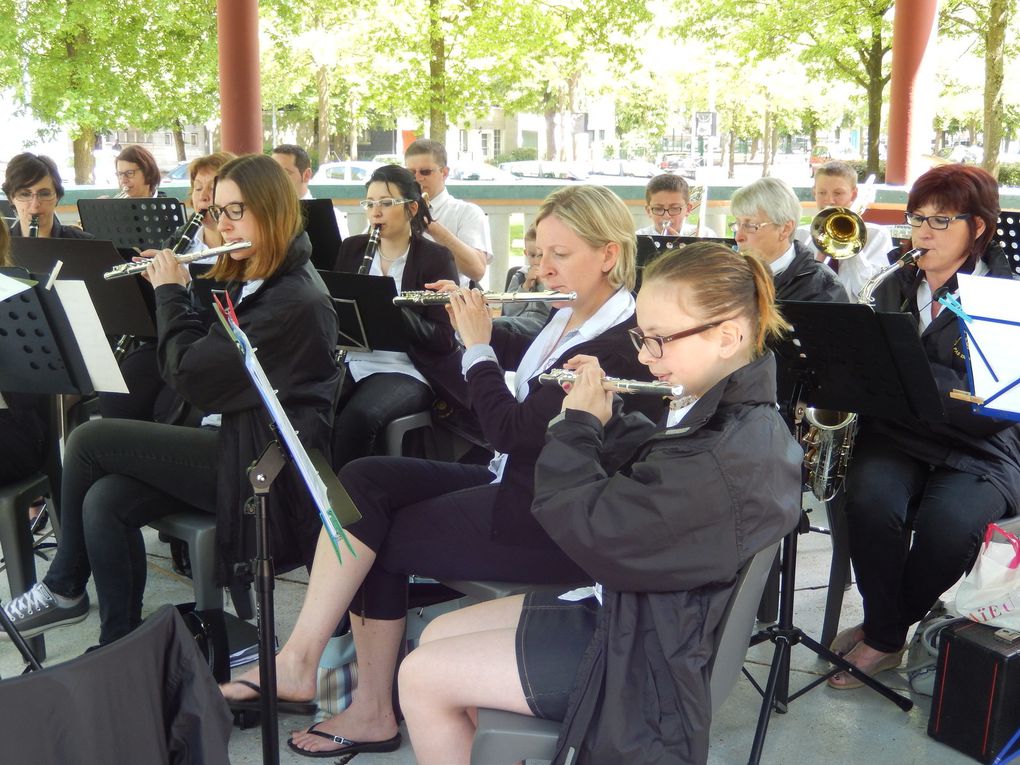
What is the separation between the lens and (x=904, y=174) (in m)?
8.23

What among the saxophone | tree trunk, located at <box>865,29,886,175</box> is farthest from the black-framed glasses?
tree trunk, located at <box>865,29,886,175</box>

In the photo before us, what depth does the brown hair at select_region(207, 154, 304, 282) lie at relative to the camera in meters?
3.07

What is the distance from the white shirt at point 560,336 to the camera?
275cm

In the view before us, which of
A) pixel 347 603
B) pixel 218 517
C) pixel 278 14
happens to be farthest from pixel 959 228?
pixel 278 14

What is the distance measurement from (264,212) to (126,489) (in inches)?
35.8

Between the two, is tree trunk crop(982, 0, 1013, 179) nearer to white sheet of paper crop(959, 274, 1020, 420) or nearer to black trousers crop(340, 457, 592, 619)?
white sheet of paper crop(959, 274, 1020, 420)

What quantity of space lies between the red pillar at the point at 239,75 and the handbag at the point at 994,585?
6067 millimetres

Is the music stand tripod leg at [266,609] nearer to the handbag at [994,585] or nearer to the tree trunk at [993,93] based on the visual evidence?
the handbag at [994,585]

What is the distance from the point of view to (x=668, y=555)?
187 cm

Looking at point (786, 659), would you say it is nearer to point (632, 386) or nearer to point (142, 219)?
point (632, 386)

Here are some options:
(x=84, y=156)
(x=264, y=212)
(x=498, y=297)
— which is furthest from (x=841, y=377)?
(x=84, y=156)

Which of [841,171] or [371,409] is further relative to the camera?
[841,171]

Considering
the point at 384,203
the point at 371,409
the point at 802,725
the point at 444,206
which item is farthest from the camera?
the point at 444,206

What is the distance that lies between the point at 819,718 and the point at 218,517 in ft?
5.84
